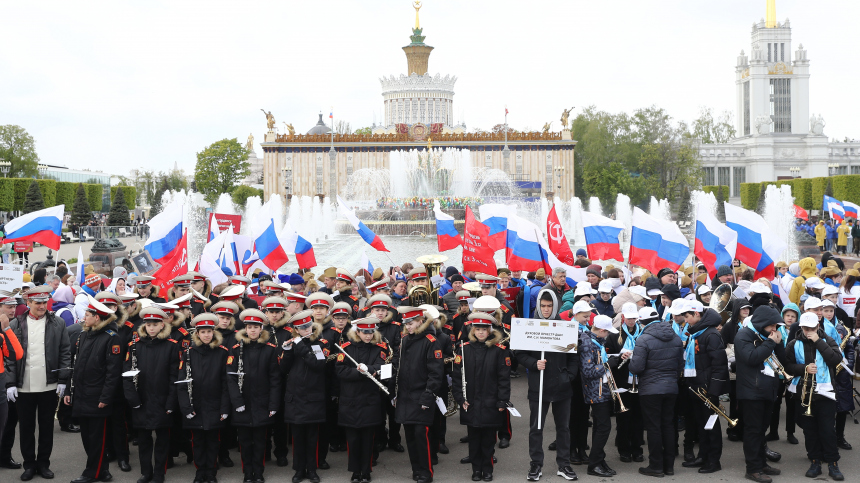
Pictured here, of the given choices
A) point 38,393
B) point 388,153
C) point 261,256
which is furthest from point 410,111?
point 38,393

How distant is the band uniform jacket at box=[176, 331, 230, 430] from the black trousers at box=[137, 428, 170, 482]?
26cm

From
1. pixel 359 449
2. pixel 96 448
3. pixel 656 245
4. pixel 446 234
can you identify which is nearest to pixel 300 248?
pixel 446 234

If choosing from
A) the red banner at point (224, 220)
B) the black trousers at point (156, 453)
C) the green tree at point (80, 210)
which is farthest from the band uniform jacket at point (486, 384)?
the green tree at point (80, 210)

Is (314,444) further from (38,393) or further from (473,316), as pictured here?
(38,393)

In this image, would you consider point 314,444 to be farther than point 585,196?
No

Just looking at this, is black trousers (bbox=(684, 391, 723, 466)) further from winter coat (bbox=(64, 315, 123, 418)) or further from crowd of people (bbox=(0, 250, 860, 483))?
winter coat (bbox=(64, 315, 123, 418))

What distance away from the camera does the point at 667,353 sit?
6.18 m

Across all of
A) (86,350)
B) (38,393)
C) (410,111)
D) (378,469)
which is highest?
(410,111)

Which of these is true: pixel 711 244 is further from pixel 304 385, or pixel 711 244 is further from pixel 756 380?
pixel 304 385

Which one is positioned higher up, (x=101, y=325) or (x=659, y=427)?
(x=101, y=325)

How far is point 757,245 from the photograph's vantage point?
1008 cm

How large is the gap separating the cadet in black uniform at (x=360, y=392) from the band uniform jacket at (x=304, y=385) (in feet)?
0.44

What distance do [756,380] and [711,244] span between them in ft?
15.6

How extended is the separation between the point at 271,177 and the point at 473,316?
162 ft
